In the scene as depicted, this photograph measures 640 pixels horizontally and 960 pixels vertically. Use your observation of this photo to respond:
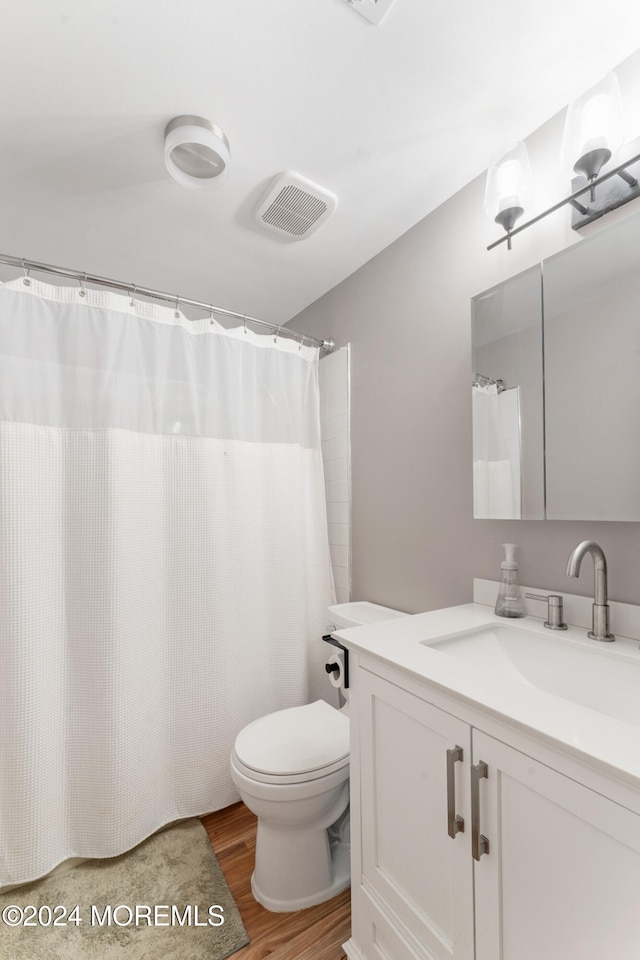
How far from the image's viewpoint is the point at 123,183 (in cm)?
144

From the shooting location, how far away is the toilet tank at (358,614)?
1693mm

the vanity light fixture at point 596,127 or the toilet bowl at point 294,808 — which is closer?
the vanity light fixture at point 596,127

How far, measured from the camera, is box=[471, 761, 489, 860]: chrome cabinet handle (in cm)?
73

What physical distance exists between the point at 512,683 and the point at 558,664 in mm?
304

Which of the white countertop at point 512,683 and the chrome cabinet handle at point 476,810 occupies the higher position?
the white countertop at point 512,683

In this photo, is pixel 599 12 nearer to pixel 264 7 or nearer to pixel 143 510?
pixel 264 7

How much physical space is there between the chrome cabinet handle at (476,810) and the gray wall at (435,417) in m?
0.61

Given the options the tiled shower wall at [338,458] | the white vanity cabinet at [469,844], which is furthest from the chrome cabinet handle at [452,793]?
the tiled shower wall at [338,458]

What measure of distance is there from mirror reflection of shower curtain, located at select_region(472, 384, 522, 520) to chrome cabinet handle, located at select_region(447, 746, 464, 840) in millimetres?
709

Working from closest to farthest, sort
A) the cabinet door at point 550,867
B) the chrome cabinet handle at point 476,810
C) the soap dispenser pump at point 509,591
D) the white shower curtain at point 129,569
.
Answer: the cabinet door at point 550,867, the chrome cabinet handle at point 476,810, the soap dispenser pump at point 509,591, the white shower curtain at point 129,569

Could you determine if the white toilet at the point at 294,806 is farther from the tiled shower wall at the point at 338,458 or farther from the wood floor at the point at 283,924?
the tiled shower wall at the point at 338,458

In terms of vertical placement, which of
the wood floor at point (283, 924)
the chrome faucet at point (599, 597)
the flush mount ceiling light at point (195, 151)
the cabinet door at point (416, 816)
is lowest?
the wood floor at point (283, 924)

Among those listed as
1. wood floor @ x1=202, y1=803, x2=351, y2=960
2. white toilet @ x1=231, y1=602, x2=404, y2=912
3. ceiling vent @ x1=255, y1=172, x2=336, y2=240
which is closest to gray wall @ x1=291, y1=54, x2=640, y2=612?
ceiling vent @ x1=255, y1=172, x2=336, y2=240

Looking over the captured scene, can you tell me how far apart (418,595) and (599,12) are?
5.48 ft
